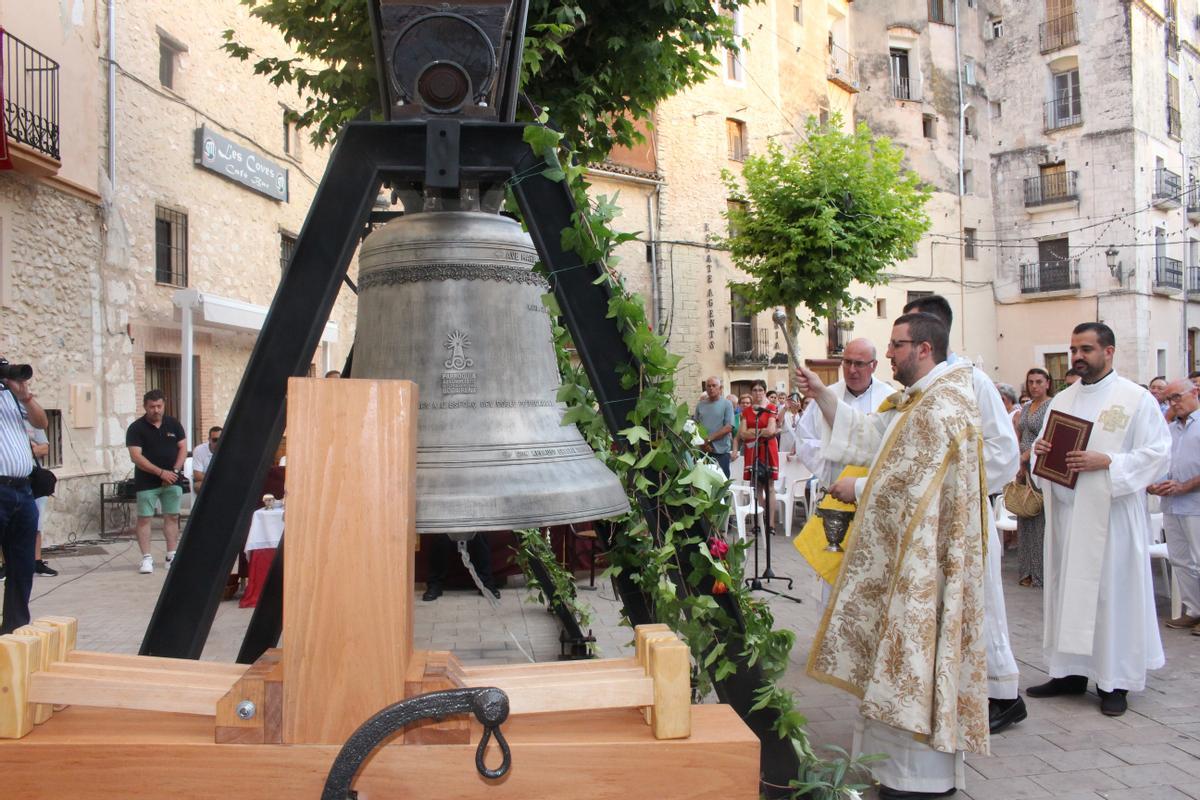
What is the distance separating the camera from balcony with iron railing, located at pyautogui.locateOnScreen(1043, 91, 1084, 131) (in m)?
34.2

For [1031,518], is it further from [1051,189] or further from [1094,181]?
[1051,189]

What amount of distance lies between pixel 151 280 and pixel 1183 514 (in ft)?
42.7

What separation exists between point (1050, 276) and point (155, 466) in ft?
107

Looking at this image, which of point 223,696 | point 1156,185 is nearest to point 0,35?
point 223,696

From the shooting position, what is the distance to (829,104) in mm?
31656

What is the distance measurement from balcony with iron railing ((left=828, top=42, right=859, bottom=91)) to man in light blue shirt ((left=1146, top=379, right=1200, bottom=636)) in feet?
87.8

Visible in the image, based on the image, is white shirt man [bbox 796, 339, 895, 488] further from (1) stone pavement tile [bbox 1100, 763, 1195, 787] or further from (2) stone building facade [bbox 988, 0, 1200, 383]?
(2) stone building facade [bbox 988, 0, 1200, 383]

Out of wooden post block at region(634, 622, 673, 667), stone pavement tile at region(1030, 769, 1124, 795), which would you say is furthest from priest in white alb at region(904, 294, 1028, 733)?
wooden post block at region(634, 622, 673, 667)

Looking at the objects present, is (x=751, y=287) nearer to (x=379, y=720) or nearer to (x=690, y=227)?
(x=690, y=227)

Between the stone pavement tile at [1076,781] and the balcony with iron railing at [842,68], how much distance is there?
99.9 feet

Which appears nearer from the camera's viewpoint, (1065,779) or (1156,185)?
(1065,779)

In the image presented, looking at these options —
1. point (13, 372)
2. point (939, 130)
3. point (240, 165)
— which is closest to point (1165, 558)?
point (13, 372)

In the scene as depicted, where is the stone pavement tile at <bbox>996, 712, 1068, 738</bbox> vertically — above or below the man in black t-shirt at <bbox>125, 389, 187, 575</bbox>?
below

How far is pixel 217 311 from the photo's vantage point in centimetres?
1323
